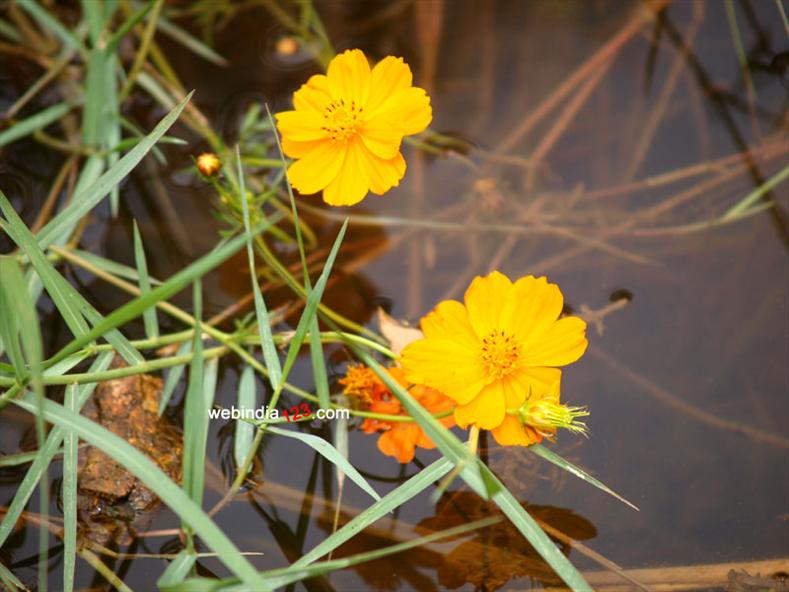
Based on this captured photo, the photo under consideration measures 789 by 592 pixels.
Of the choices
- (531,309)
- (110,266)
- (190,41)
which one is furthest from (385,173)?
(190,41)

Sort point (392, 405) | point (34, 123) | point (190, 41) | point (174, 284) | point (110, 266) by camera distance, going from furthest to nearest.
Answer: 1. point (190, 41)
2. point (34, 123)
3. point (110, 266)
4. point (392, 405)
5. point (174, 284)

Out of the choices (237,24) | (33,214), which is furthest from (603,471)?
(237,24)

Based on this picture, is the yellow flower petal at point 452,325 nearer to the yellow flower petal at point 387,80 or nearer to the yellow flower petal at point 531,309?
the yellow flower petal at point 531,309

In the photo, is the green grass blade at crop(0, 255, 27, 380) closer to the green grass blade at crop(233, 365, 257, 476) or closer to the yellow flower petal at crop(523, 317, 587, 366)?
the green grass blade at crop(233, 365, 257, 476)

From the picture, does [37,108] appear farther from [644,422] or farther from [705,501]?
[705,501]

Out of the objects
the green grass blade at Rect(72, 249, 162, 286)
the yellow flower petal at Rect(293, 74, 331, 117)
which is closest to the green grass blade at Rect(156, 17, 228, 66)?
the green grass blade at Rect(72, 249, 162, 286)

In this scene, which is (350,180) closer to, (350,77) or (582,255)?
(350,77)
